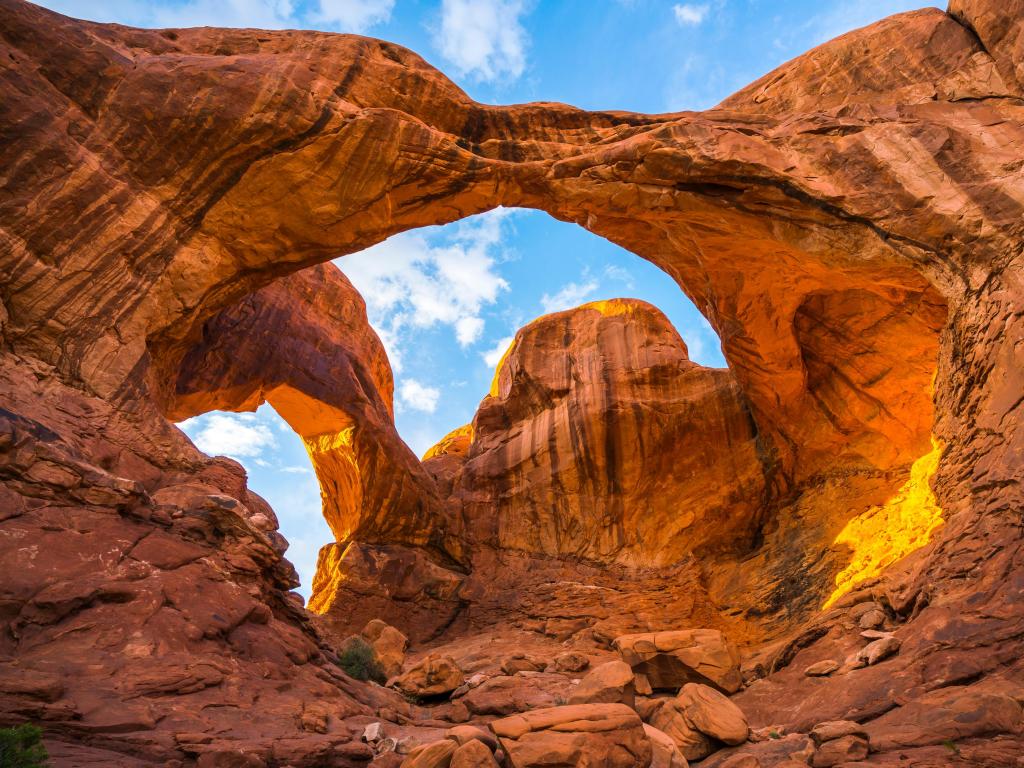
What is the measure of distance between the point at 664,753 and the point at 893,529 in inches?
478

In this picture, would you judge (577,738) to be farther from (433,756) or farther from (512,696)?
(512,696)

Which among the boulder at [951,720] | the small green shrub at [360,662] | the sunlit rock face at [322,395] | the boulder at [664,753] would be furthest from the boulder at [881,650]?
the sunlit rock face at [322,395]

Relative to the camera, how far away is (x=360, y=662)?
12570 mm

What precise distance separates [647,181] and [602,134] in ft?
9.17

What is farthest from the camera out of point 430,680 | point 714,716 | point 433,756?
point 430,680

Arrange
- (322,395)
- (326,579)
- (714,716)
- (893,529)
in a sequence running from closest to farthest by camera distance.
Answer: (714,716) → (893,529) → (322,395) → (326,579)

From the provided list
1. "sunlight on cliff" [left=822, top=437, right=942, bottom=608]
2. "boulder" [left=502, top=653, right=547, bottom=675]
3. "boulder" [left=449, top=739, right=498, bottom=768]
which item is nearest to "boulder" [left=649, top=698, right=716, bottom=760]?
"boulder" [left=449, top=739, right=498, bottom=768]

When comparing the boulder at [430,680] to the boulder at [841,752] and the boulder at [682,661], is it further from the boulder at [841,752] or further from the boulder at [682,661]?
the boulder at [841,752]

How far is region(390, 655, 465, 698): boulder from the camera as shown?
40.5 ft

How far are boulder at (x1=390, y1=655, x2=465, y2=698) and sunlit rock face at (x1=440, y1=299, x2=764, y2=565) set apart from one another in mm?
11155

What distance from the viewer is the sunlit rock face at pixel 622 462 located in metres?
22.8

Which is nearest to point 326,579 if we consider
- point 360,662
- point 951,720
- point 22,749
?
point 360,662

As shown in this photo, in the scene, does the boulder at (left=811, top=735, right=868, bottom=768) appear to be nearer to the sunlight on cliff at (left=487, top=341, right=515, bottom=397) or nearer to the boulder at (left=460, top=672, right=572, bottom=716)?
the boulder at (left=460, top=672, right=572, bottom=716)

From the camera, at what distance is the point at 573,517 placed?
2377 centimetres
